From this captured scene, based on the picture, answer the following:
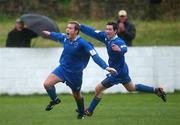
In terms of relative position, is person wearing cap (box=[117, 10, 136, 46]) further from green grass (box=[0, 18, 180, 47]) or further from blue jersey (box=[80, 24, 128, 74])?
blue jersey (box=[80, 24, 128, 74])

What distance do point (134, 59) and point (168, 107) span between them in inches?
171

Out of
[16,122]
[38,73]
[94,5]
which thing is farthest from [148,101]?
[94,5]

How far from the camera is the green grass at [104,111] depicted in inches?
607

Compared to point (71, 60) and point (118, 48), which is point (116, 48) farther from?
point (71, 60)

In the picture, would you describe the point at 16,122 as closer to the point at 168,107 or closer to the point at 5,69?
the point at 168,107

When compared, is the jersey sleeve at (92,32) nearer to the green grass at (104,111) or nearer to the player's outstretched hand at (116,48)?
the player's outstretched hand at (116,48)

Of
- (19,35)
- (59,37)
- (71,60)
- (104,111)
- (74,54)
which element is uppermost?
(59,37)

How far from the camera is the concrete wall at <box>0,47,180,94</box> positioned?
71.3ft

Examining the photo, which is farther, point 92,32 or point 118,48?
point 92,32

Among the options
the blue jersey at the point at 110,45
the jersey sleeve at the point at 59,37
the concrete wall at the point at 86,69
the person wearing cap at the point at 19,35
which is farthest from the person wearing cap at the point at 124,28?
the jersey sleeve at the point at 59,37

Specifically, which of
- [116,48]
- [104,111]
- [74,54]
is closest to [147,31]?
[104,111]

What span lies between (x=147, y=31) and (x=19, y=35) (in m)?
7.82

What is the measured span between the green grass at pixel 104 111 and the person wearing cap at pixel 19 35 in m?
1.78

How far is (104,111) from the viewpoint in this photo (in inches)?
693
